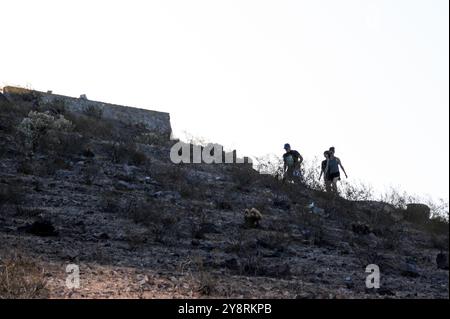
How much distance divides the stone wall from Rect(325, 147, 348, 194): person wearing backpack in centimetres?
1048

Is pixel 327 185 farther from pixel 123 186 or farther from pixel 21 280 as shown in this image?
pixel 21 280

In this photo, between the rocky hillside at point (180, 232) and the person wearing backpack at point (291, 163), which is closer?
the rocky hillside at point (180, 232)

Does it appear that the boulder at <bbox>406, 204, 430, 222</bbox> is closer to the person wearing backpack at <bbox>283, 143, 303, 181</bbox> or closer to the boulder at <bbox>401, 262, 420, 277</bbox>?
the person wearing backpack at <bbox>283, 143, 303, 181</bbox>

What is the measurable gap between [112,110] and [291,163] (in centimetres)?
1261

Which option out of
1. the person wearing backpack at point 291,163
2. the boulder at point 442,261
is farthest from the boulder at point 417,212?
the boulder at point 442,261

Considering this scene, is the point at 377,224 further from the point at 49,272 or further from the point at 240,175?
the point at 49,272

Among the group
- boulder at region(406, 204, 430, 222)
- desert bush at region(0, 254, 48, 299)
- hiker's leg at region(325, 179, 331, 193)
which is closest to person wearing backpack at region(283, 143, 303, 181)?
hiker's leg at region(325, 179, 331, 193)

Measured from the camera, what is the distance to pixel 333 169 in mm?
13328

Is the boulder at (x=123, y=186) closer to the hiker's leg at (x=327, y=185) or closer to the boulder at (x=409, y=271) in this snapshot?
the hiker's leg at (x=327, y=185)

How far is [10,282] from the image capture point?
5.02m

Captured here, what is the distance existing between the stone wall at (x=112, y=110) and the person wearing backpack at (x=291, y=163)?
896 cm

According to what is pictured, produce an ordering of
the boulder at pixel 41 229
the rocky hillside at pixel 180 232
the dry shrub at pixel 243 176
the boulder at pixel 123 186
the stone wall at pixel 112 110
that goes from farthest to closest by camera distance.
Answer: the stone wall at pixel 112 110 → the dry shrub at pixel 243 176 → the boulder at pixel 123 186 → the boulder at pixel 41 229 → the rocky hillside at pixel 180 232

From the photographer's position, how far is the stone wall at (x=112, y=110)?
22812 mm

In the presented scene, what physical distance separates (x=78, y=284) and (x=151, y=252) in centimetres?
182
